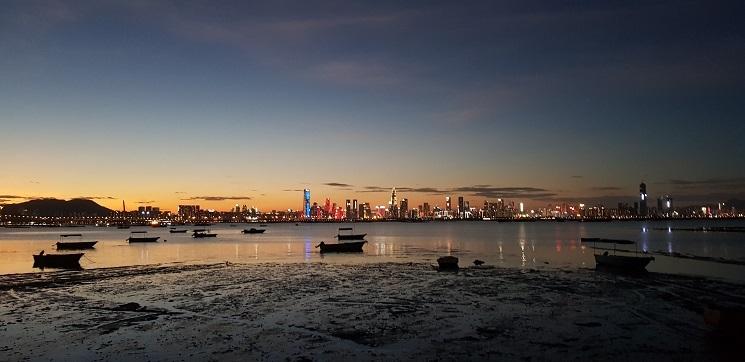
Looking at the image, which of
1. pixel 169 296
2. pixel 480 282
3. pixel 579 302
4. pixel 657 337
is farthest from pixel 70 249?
pixel 657 337

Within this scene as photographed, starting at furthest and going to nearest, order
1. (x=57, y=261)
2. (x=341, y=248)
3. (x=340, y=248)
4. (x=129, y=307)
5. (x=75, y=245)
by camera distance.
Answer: (x=75, y=245), (x=341, y=248), (x=340, y=248), (x=57, y=261), (x=129, y=307)

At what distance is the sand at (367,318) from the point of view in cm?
1858

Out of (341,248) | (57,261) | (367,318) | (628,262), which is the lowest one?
(341,248)

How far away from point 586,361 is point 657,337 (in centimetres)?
515

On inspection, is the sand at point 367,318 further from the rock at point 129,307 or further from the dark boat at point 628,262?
the dark boat at point 628,262

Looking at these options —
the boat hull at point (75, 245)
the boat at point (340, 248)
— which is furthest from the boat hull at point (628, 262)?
the boat hull at point (75, 245)

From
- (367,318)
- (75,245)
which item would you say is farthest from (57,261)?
(75,245)

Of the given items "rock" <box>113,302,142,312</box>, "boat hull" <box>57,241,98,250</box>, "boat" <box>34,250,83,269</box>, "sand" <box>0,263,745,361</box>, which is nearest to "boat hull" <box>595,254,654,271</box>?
"sand" <box>0,263,745,361</box>

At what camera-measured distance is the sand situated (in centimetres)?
1858

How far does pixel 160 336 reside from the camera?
68.6 feet

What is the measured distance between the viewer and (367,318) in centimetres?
2403

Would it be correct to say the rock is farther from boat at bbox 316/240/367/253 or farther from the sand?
boat at bbox 316/240/367/253

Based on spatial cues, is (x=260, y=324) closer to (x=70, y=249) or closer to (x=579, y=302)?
(x=579, y=302)

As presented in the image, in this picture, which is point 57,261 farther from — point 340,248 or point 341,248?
point 341,248
